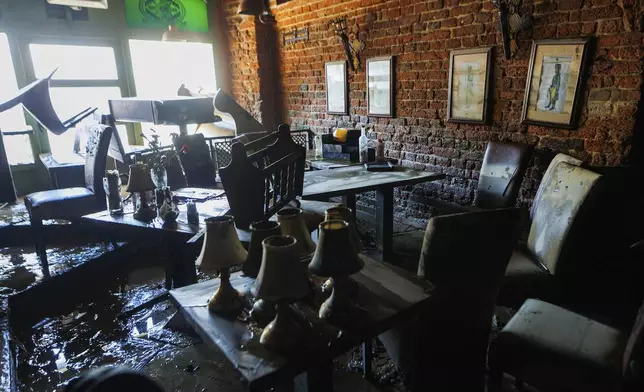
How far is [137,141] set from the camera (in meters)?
5.66

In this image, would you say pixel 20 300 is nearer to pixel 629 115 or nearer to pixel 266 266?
pixel 266 266

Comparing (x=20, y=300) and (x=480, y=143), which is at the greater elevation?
(x=480, y=143)

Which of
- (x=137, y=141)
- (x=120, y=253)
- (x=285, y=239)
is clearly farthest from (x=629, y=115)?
(x=137, y=141)

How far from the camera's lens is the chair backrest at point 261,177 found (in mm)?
1797

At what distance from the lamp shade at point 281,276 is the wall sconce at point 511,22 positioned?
8.91 ft

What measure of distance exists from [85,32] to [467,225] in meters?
5.26

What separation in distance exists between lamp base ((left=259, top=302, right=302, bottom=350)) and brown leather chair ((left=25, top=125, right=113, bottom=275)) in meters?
2.87

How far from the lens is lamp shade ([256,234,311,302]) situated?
110 centimetres

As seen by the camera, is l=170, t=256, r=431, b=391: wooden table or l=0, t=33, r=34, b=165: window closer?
l=170, t=256, r=431, b=391: wooden table

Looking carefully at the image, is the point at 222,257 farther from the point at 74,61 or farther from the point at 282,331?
the point at 74,61

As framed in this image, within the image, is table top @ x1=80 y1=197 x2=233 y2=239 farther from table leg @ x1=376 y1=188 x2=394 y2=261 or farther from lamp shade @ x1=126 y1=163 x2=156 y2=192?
table leg @ x1=376 y1=188 x2=394 y2=261

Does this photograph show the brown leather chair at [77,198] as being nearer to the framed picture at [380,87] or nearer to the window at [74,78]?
the window at [74,78]

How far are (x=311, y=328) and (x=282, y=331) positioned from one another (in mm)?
A: 107

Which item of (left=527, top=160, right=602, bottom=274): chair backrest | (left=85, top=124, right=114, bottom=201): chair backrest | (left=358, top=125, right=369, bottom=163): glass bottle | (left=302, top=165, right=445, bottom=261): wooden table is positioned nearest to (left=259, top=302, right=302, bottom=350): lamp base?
(left=527, top=160, right=602, bottom=274): chair backrest
